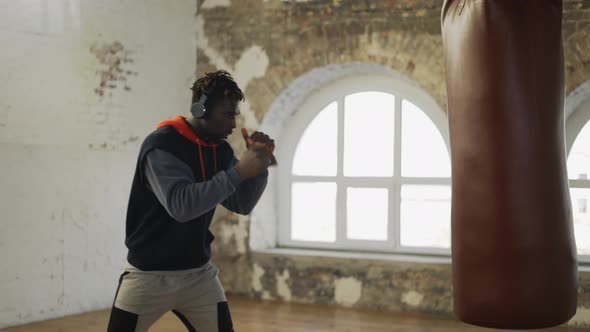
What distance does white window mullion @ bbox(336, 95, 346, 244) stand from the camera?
17.8ft

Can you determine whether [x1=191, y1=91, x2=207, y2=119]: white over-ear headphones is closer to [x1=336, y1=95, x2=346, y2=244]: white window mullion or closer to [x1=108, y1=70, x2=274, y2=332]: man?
[x1=108, y1=70, x2=274, y2=332]: man

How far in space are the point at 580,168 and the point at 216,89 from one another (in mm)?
3119

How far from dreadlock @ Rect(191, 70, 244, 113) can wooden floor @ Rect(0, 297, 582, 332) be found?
2.08 meters

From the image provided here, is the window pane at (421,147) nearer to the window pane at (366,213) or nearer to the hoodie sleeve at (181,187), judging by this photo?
the window pane at (366,213)

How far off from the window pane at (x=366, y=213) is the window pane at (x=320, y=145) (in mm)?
260

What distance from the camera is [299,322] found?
15.0ft

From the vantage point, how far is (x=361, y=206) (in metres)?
5.41

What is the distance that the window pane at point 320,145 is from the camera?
18.1 ft

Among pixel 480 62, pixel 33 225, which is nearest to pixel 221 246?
pixel 33 225

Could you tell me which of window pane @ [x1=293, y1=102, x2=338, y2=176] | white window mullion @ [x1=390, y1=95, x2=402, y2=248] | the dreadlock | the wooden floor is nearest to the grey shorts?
the dreadlock

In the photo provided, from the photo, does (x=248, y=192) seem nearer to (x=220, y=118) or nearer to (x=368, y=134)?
(x=220, y=118)

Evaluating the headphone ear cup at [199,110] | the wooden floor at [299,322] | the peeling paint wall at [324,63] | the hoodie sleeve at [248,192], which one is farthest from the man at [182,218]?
the peeling paint wall at [324,63]

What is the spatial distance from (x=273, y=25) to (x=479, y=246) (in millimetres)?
2992

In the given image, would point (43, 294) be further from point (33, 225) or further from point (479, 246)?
point (479, 246)
